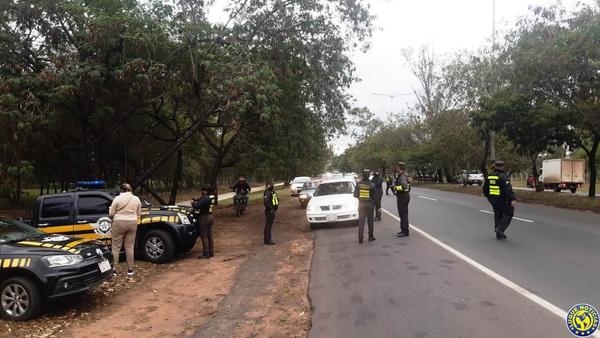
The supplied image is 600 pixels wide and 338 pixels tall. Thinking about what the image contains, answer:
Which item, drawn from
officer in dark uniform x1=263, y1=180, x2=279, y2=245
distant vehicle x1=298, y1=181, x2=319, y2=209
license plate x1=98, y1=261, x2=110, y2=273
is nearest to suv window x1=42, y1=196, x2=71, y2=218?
license plate x1=98, y1=261, x2=110, y2=273

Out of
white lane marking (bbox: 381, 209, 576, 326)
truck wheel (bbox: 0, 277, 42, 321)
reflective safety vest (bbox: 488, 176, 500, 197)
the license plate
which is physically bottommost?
truck wheel (bbox: 0, 277, 42, 321)

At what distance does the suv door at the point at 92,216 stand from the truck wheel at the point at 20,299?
3.70 metres

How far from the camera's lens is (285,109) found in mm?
18328

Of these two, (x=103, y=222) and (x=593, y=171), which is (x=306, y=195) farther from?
(x=103, y=222)

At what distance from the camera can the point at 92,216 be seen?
415 inches

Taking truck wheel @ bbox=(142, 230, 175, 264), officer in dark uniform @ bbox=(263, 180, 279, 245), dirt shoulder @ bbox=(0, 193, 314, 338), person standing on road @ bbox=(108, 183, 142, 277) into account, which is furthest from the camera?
officer in dark uniform @ bbox=(263, 180, 279, 245)

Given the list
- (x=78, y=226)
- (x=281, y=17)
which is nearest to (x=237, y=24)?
(x=281, y=17)

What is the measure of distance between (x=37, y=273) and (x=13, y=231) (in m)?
1.44

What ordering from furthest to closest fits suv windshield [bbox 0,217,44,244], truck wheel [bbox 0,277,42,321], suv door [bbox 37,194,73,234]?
suv door [bbox 37,194,73,234] < suv windshield [bbox 0,217,44,244] < truck wheel [bbox 0,277,42,321]

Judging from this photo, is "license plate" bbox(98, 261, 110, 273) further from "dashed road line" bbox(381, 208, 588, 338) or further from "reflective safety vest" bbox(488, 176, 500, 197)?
"reflective safety vest" bbox(488, 176, 500, 197)

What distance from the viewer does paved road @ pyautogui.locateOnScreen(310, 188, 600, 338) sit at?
5.44 meters

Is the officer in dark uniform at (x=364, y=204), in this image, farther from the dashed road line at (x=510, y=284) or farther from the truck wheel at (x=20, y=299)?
the truck wheel at (x=20, y=299)

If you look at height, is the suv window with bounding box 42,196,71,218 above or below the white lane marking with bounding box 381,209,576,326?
above

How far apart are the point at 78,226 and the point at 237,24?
27.6 ft
